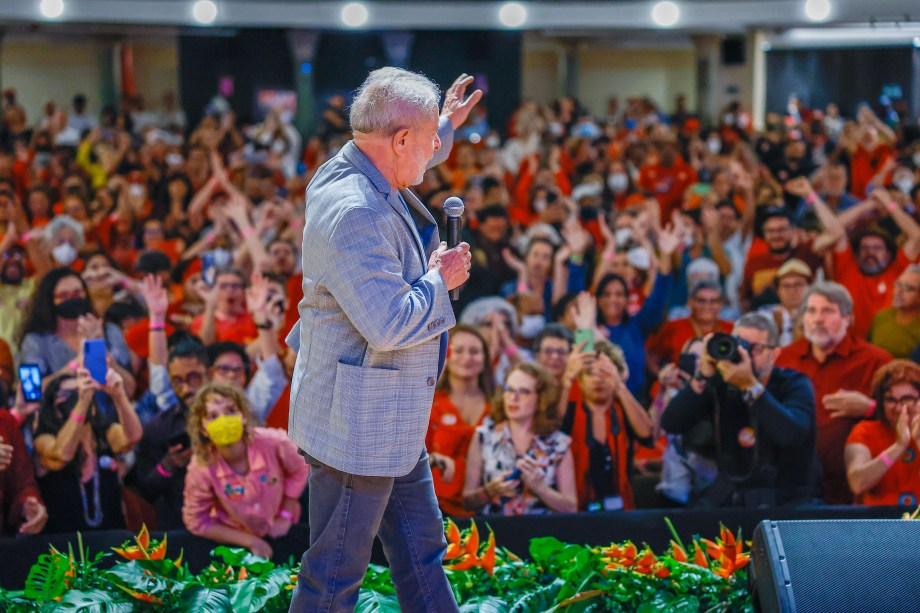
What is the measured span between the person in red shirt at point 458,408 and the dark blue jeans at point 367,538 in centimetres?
143

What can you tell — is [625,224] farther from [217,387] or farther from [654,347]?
[217,387]

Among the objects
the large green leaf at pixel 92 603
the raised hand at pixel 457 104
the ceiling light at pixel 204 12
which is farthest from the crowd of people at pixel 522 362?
the ceiling light at pixel 204 12

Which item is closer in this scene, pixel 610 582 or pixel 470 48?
pixel 610 582

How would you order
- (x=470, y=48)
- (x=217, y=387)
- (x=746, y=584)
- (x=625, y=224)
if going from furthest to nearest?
(x=470, y=48) < (x=625, y=224) < (x=217, y=387) < (x=746, y=584)

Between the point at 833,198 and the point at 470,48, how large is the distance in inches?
389

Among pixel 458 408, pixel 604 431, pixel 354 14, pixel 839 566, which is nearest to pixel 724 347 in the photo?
pixel 604 431

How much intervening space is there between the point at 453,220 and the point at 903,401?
2.14 meters

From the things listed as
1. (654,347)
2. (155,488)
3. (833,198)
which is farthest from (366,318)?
(833,198)

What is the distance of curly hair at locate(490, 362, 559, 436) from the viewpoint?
3.77 meters

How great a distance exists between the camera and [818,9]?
11.0 meters

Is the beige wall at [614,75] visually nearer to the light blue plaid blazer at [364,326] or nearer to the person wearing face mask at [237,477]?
the person wearing face mask at [237,477]

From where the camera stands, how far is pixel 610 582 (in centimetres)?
276

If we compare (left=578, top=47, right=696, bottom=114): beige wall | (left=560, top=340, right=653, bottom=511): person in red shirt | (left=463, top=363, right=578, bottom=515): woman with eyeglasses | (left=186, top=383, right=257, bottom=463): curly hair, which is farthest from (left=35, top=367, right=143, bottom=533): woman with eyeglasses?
(left=578, top=47, right=696, bottom=114): beige wall

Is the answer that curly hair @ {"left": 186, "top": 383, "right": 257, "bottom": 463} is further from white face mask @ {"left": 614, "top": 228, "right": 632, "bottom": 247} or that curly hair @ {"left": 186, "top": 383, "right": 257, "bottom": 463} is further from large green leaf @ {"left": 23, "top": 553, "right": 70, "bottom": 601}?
white face mask @ {"left": 614, "top": 228, "right": 632, "bottom": 247}
